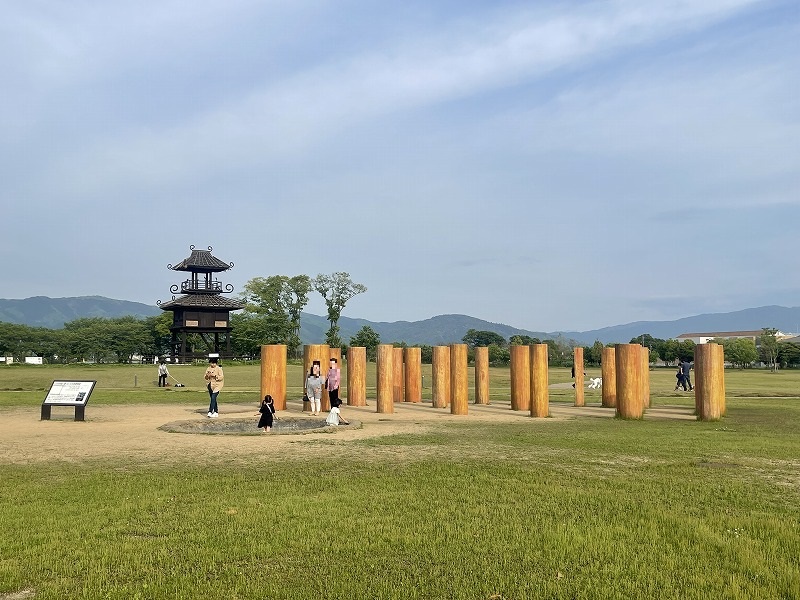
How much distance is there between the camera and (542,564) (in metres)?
5.44

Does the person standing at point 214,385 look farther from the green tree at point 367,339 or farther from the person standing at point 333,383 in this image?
the green tree at point 367,339

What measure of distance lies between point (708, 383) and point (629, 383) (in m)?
1.93

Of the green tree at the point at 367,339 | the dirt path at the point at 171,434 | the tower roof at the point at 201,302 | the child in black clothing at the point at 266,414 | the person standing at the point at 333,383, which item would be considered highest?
the tower roof at the point at 201,302

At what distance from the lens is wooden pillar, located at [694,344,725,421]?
57.5ft

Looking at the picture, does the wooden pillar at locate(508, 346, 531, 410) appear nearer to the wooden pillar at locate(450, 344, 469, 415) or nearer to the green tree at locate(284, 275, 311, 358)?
the wooden pillar at locate(450, 344, 469, 415)

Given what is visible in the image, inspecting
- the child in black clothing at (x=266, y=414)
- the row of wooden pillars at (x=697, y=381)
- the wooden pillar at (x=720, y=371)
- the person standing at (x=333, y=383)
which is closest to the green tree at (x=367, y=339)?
the person standing at (x=333, y=383)

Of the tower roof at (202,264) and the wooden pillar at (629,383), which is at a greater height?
the tower roof at (202,264)

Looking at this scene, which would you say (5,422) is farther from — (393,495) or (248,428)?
(393,495)

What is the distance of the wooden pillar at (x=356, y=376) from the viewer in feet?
74.8

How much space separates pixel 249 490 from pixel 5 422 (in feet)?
37.3

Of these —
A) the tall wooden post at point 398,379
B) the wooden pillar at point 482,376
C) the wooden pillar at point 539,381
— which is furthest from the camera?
the tall wooden post at point 398,379

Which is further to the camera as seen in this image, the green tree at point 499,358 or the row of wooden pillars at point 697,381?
the green tree at point 499,358

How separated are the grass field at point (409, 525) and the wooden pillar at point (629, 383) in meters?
6.70

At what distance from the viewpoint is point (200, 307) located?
3059 inches
